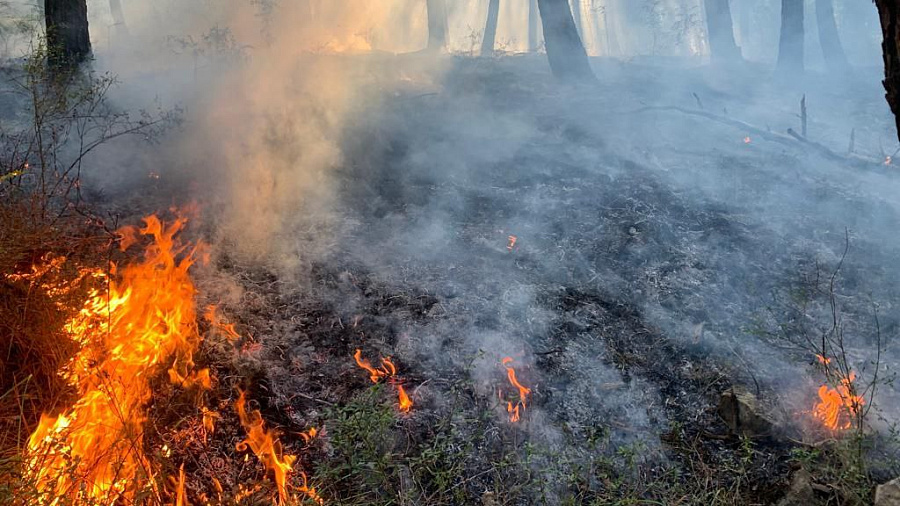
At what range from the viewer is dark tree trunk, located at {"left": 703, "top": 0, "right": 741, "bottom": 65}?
1450 centimetres

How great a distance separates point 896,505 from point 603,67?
11702 mm

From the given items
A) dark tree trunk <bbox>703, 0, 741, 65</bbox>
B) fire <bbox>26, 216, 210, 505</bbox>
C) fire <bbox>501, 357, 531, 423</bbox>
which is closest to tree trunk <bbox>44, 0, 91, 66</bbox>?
fire <bbox>26, 216, 210, 505</bbox>

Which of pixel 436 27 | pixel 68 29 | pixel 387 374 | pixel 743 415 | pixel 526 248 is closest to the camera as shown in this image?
pixel 743 415

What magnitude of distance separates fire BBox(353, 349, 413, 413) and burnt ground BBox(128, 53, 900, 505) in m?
0.07

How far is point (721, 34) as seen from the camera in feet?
48.3

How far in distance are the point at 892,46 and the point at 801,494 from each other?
2524 millimetres

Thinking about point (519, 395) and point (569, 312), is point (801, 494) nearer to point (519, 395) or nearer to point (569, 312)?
point (519, 395)

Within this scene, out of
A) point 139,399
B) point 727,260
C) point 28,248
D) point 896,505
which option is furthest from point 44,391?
point 727,260

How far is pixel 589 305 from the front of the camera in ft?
15.5

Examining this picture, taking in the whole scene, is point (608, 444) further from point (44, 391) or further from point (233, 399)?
point (44, 391)

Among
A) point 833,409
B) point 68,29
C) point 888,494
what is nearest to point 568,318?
point 833,409

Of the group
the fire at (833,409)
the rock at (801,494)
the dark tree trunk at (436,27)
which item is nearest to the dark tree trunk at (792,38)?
the dark tree trunk at (436,27)

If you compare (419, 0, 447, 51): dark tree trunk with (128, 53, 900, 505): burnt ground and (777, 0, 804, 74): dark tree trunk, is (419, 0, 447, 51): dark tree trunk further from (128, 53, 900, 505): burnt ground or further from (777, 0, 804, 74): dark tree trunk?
(777, 0, 804, 74): dark tree trunk

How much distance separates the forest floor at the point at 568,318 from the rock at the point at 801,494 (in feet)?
0.04
